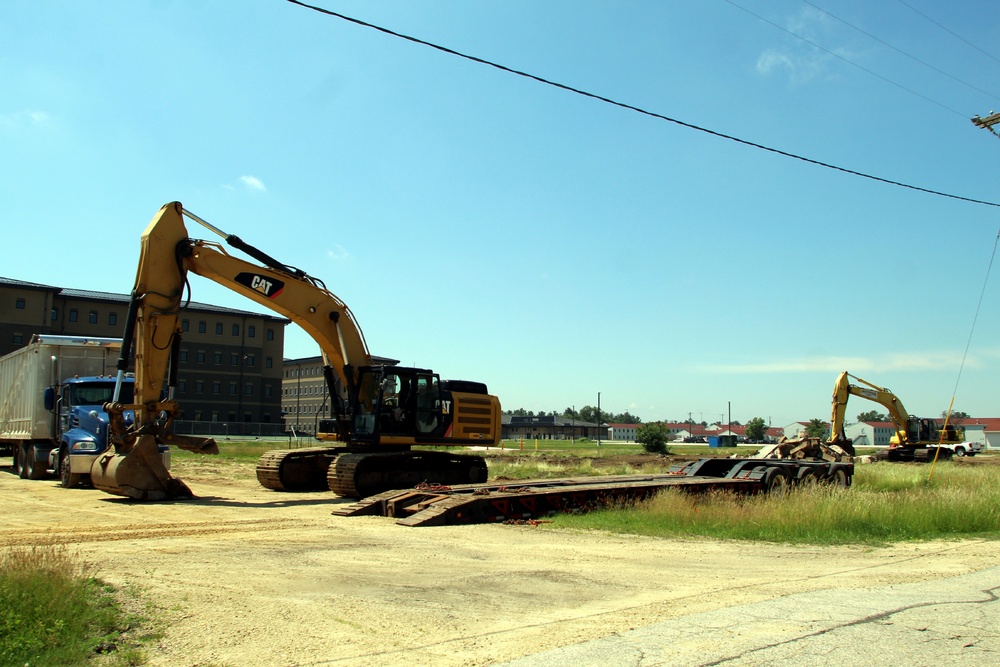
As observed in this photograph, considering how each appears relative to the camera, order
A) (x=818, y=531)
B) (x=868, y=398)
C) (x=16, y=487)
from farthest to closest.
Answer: (x=868, y=398)
(x=16, y=487)
(x=818, y=531)

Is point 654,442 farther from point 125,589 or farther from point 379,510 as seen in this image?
point 125,589

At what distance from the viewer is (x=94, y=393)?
21.9 m

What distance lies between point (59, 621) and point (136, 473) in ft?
35.4

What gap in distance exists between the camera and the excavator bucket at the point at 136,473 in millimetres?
15938

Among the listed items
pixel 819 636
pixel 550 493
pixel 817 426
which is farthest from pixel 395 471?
pixel 817 426

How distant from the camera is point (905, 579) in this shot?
9359 mm

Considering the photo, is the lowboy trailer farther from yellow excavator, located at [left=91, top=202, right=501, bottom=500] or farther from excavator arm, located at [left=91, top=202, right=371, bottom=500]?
excavator arm, located at [left=91, top=202, right=371, bottom=500]

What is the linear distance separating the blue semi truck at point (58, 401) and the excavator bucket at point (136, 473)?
12.7 ft

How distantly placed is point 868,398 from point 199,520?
39138 mm

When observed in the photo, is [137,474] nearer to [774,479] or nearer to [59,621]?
[59,621]

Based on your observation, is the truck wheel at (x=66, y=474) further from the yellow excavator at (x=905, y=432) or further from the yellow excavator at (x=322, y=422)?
the yellow excavator at (x=905, y=432)

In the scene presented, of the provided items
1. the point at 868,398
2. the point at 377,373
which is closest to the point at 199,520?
the point at 377,373

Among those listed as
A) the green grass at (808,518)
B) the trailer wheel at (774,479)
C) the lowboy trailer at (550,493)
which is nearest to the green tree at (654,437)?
the lowboy trailer at (550,493)

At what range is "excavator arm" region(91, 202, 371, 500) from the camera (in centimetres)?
1611
